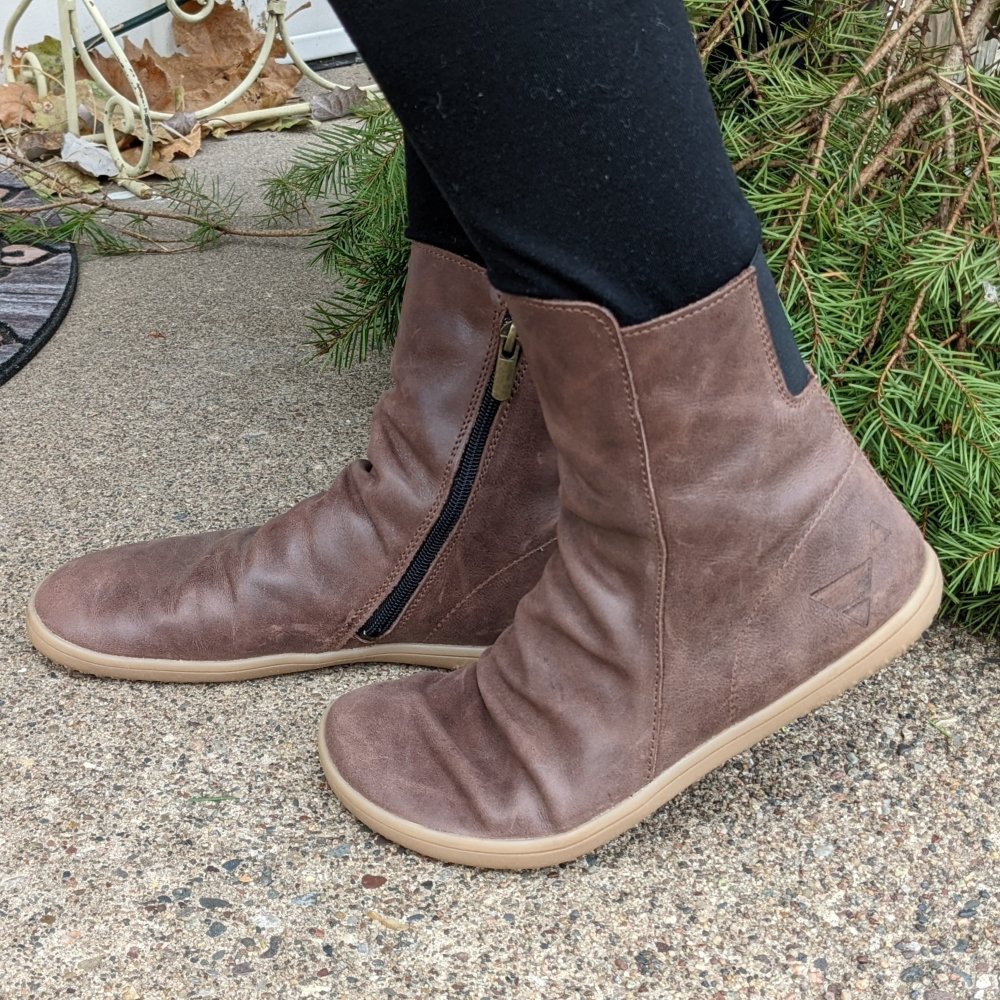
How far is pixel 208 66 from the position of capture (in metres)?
3.35

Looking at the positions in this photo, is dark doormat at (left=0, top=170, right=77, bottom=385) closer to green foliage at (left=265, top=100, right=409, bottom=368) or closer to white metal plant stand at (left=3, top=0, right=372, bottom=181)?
white metal plant stand at (left=3, top=0, right=372, bottom=181)

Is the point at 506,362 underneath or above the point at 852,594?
above

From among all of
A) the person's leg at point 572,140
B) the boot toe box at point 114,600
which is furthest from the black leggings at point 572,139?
the boot toe box at point 114,600

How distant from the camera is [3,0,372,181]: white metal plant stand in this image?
8.73 ft

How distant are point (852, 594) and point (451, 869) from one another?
399 millimetres

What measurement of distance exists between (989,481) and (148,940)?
2.86 feet

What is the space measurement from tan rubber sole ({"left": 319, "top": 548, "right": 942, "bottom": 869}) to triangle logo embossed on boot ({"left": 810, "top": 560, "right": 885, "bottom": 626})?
24 millimetres

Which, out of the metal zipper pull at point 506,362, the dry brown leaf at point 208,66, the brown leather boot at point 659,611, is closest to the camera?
the brown leather boot at point 659,611

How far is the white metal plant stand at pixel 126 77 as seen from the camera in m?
2.66

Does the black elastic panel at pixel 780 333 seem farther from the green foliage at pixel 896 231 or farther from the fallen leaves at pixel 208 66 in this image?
the fallen leaves at pixel 208 66

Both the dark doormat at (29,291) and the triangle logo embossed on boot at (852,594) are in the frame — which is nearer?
the triangle logo embossed on boot at (852,594)

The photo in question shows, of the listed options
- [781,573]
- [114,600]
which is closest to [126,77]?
[114,600]

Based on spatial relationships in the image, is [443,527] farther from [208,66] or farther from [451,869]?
[208,66]

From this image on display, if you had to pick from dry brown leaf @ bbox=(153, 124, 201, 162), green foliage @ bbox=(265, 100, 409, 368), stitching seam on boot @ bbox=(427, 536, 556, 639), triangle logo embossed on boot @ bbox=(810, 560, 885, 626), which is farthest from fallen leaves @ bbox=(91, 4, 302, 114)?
triangle logo embossed on boot @ bbox=(810, 560, 885, 626)
